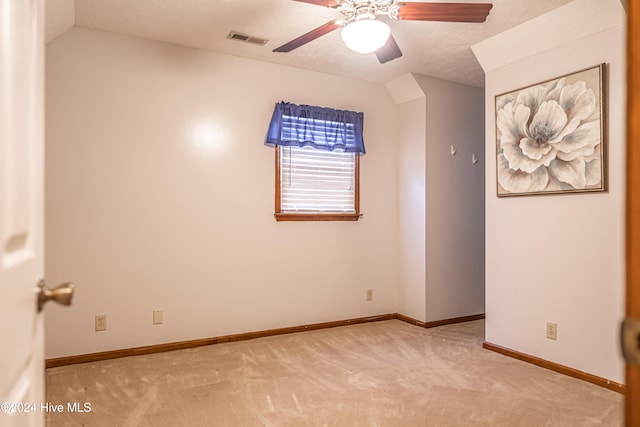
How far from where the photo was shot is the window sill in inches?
155

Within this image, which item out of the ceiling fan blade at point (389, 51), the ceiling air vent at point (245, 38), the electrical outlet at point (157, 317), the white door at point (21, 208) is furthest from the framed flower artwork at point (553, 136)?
the white door at point (21, 208)

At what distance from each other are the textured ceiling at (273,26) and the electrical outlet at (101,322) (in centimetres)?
205

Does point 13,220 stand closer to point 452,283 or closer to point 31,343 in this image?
point 31,343

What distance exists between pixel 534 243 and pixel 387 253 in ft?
5.38

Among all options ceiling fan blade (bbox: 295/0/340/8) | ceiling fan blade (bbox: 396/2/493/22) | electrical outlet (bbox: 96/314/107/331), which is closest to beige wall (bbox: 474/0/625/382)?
ceiling fan blade (bbox: 396/2/493/22)

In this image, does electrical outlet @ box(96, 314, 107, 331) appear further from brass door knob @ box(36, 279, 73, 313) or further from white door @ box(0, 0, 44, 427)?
brass door knob @ box(36, 279, 73, 313)

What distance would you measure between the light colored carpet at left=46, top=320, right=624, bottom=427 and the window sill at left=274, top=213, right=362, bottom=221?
112 centimetres

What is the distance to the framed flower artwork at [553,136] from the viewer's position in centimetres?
279

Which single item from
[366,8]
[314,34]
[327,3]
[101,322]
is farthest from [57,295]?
[101,322]

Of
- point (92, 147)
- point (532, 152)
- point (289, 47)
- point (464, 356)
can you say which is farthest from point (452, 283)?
point (92, 147)

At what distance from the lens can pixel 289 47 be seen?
9.86 feet

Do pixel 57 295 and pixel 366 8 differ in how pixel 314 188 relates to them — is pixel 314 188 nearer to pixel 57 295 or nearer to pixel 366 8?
pixel 366 8

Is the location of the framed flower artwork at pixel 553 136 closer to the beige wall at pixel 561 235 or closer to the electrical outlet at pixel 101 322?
the beige wall at pixel 561 235

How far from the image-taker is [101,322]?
321cm
